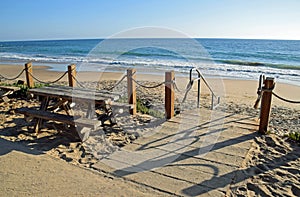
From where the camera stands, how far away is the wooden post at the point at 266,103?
14.3ft

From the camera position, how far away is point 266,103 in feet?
14.6

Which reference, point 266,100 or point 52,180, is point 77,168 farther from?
point 266,100

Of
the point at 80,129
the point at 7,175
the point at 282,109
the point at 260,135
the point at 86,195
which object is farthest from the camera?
the point at 282,109

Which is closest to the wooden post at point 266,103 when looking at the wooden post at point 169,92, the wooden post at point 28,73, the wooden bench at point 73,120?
the wooden post at point 169,92

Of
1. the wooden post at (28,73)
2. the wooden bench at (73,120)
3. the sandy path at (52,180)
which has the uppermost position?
the wooden post at (28,73)

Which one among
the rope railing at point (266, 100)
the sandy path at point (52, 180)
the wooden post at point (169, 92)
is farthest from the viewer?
the wooden post at point (169, 92)

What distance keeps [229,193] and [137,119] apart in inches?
117

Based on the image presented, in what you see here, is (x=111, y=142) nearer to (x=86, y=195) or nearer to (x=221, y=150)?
(x=86, y=195)

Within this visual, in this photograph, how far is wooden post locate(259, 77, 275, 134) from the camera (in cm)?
436

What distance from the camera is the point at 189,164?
356 cm

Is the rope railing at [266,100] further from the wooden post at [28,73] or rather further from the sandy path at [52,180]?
the wooden post at [28,73]

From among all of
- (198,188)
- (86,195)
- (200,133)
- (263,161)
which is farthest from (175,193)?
(200,133)

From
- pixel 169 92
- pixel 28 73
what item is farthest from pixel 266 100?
pixel 28 73

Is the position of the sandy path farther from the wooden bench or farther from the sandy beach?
the wooden bench
